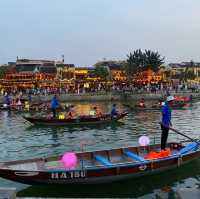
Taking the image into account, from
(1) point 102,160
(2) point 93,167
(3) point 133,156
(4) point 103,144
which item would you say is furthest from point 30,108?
(2) point 93,167

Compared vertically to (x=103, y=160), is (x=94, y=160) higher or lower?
lower

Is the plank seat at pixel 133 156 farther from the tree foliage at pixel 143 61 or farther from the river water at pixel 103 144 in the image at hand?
the tree foliage at pixel 143 61

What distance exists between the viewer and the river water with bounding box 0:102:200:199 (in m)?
15.0

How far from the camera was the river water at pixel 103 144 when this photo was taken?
15.0 metres

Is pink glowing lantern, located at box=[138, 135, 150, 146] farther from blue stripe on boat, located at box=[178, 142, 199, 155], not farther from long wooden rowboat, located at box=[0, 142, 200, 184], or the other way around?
blue stripe on boat, located at box=[178, 142, 199, 155]

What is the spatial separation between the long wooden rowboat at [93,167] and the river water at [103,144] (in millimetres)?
417

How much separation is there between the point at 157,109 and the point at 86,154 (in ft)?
103

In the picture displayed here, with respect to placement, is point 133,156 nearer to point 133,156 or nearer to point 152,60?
point 133,156

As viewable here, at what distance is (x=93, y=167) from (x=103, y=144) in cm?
1048

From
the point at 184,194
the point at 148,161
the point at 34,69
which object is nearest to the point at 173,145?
the point at 148,161

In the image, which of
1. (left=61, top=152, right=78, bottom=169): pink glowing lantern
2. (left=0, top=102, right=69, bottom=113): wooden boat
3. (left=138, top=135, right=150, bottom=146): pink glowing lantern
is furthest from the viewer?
(left=0, top=102, right=69, bottom=113): wooden boat

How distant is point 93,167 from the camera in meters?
14.8

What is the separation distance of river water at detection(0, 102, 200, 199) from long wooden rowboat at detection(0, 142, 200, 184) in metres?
0.42

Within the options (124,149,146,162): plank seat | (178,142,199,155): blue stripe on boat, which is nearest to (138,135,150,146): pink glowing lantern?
(124,149,146,162): plank seat
